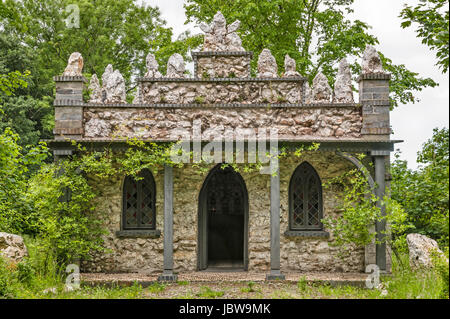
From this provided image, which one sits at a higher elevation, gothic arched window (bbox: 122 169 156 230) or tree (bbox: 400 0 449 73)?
tree (bbox: 400 0 449 73)

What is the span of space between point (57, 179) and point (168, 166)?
2.16 meters

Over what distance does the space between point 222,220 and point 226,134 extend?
3204 mm

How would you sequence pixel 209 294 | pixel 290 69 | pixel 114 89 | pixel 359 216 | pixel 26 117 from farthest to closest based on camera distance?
pixel 26 117 → pixel 290 69 → pixel 114 89 → pixel 359 216 → pixel 209 294

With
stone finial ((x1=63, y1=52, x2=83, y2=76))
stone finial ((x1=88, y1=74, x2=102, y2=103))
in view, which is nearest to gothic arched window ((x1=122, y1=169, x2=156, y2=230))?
stone finial ((x1=88, y1=74, x2=102, y2=103))

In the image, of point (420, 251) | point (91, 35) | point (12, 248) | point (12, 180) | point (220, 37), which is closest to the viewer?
point (420, 251)

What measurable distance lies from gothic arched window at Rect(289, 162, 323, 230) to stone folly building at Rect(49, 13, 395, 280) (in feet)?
0.07

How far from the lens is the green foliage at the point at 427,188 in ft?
35.1

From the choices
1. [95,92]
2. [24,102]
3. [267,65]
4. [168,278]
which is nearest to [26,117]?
[24,102]

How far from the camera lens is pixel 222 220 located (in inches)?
486

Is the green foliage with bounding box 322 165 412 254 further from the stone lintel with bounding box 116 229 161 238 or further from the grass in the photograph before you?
the stone lintel with bounding box 116 229 161 238

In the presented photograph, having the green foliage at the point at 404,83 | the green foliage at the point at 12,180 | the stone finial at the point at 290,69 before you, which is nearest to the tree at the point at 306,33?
the green foliage at the point at 404,83

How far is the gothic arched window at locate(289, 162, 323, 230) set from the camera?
1035 centimetres

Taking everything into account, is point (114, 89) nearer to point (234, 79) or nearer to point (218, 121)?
point (218, 121)

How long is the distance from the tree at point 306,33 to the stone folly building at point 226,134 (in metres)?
6.25
